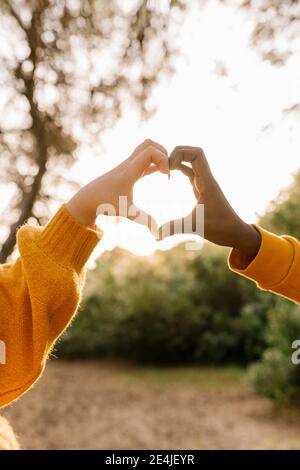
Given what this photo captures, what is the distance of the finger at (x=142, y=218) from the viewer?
3.25ft

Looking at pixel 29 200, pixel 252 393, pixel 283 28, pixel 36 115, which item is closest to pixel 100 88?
pixel 36 115

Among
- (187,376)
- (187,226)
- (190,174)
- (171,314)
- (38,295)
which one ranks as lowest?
(187,376)

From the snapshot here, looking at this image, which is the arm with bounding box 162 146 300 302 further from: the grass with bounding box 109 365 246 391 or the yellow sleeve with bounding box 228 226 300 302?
the grass with bounding box 109 365 246 391

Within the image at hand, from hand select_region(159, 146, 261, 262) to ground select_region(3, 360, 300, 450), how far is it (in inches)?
241

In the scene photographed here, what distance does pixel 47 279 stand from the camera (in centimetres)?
93

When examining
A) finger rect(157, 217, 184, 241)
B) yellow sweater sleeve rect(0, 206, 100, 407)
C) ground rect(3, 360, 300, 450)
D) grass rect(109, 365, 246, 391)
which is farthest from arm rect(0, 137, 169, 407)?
grass rect(109, 365, 246, 391)

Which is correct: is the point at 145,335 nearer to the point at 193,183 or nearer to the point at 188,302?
the point at 188,302

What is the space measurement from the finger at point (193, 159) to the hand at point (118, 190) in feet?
0.13

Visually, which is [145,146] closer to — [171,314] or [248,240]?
[248,240]

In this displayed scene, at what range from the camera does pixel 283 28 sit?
263 cm

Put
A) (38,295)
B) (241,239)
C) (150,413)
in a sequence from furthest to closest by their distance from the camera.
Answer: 1. (150,413)
2. (241,239)
3. (38,295)

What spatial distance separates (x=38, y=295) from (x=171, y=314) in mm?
11892

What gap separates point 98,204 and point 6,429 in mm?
514

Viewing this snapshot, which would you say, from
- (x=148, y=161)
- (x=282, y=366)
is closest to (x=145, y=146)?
(x=148, y=161)
